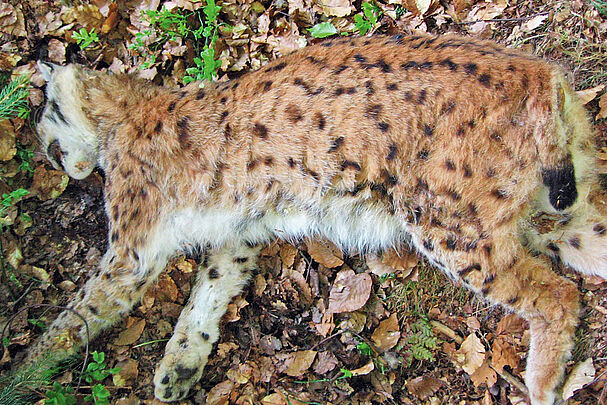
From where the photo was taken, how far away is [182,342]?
127 inches

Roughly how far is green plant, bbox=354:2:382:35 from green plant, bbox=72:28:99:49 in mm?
2004

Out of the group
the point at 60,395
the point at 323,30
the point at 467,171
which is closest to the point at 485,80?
the point at 467,171

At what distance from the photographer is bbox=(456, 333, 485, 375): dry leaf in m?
3.01

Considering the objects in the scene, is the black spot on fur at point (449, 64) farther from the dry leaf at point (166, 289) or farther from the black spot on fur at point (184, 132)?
the dry leaf at point (166, 289)

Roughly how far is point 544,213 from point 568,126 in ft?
2.37

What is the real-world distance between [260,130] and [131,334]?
5.15 feet

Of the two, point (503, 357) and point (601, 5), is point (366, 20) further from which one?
point (503, 357)

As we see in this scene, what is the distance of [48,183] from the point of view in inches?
141

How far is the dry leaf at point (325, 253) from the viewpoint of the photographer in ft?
11.3

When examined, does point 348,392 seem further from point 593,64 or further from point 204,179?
point 593,64

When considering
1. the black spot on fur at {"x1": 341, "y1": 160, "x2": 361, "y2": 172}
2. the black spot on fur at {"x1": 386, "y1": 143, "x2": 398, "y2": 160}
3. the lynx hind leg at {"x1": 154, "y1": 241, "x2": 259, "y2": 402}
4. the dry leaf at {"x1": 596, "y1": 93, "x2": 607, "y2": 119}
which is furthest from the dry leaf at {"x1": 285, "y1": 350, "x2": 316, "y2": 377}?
the dry leaf at {"x1": 596, "y1": 93, "x2": 607, "y2": 119}

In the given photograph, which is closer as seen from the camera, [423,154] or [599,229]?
[423,154]

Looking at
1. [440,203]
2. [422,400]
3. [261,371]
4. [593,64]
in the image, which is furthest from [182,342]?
[593,64]

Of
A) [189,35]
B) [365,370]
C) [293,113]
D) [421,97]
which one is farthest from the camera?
[189,35]
